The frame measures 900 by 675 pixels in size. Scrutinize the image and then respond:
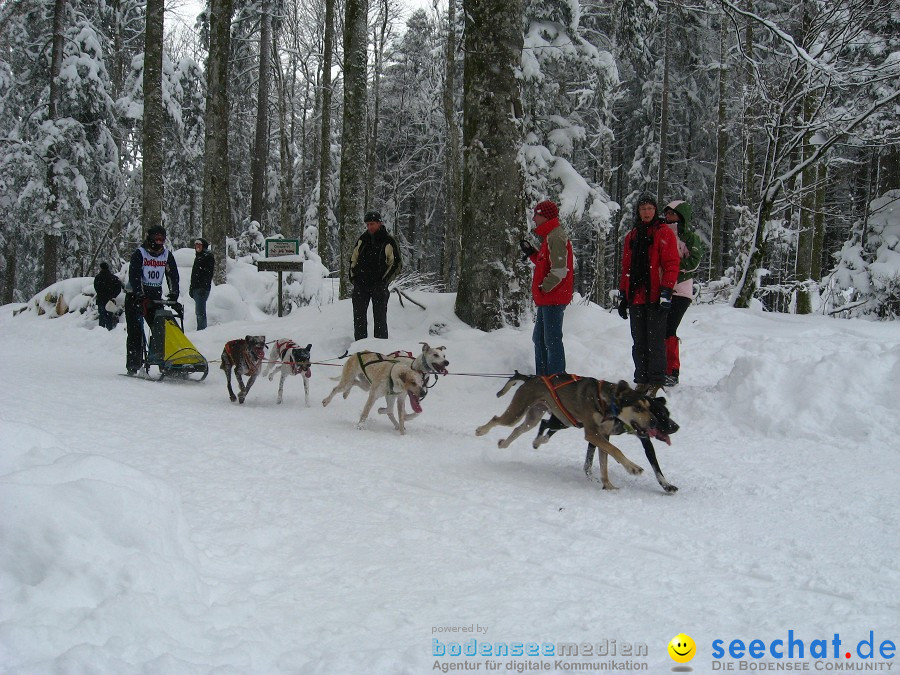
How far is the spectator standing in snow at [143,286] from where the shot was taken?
32.5ft

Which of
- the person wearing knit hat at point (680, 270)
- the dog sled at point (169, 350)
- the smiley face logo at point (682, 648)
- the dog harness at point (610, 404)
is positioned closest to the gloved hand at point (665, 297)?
the person wearing knit hat at point (680, 270)

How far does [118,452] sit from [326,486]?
1755 millimetres

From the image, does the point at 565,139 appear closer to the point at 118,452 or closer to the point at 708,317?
the point at 708,317

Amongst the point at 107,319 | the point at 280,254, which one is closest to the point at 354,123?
the point at 280,254

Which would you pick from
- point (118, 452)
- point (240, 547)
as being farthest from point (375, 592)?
point (118, 452)

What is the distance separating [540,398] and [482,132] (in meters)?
5.32

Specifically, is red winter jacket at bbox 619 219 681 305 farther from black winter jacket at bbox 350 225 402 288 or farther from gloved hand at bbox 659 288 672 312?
black winter jacket at bbox 350 225 402 288

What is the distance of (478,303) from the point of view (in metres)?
9.76

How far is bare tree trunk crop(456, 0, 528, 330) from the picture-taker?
9.41 metres

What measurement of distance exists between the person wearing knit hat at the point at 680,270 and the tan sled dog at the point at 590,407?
2.36 metres

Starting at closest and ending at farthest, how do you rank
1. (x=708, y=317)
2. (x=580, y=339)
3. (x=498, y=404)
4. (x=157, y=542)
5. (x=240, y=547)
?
(x=157, y=542) → (x=240, y=547) → (x=498, y=404) → (x=580, y=339) → (x=708, y=317)

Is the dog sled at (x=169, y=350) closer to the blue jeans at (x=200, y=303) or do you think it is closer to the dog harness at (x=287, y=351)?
the dog harness at (x=287, y=351)

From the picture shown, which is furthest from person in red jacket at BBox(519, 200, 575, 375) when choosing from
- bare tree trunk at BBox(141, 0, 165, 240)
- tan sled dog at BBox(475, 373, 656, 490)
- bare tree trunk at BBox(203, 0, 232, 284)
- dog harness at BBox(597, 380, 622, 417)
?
bare tree trunk at BBox(203, 0, 232, 284)

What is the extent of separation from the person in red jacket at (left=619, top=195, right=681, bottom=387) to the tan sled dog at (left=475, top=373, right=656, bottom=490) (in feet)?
5.30
